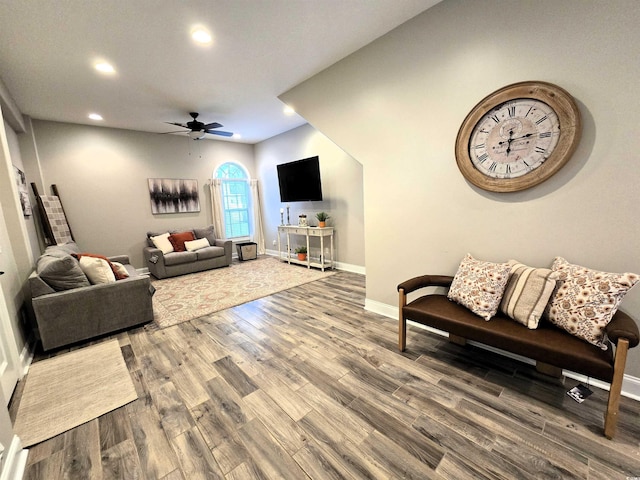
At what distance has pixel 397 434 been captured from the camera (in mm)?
1462

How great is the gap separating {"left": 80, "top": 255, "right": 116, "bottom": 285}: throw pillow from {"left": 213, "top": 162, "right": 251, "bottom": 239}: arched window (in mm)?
3781

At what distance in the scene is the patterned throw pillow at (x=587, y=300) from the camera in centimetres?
148

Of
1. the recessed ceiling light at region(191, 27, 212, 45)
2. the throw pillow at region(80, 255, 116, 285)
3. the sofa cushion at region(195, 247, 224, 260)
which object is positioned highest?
the recessed ceiling light at region(191, 27, 212, 45)

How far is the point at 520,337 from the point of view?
1.62m

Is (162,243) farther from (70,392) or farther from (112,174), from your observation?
(70,392)

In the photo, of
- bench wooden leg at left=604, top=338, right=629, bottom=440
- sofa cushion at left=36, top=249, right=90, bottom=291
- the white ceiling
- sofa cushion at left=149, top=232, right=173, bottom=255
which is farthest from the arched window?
bench wooden leg at left=604, top=338, right=629, bottom=440

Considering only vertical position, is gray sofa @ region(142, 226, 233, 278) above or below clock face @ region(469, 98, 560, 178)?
below

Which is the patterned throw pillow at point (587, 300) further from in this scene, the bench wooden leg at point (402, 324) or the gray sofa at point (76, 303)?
the gray sofa at point (76, 303)

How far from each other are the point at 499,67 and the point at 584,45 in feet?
A: 1.51

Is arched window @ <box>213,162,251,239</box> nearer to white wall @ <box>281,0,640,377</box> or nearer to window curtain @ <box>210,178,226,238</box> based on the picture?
window curtain @ <box>210,178,226,238</box>

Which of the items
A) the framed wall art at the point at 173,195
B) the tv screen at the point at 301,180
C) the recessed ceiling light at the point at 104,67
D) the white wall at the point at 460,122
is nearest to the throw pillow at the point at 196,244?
the framed wall art at the point at 173,195

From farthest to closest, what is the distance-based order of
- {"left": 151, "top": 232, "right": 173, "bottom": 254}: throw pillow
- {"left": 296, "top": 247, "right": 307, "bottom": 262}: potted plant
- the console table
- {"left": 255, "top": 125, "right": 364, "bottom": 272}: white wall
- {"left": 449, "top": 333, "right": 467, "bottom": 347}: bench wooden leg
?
{"left": 296, "top": 247, "right": 307, "bottom": 262}: potted plant, {"left": 151, "top": 232, "right": 173, "bottom": 254}: throw pillow, the console table, {"left": 255, "top": 125, "right": 364, "bottom": 272}: white wall, {"left": 449, "top": 333, "right": 467, "bottom": 347}: bench wooden leg

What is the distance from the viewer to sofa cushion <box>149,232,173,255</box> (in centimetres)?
510

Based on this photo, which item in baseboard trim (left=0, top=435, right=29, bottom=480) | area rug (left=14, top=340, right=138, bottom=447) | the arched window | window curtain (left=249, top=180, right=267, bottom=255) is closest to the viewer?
baseboard trim (left=0, top=435, right=29, bottom=480)
